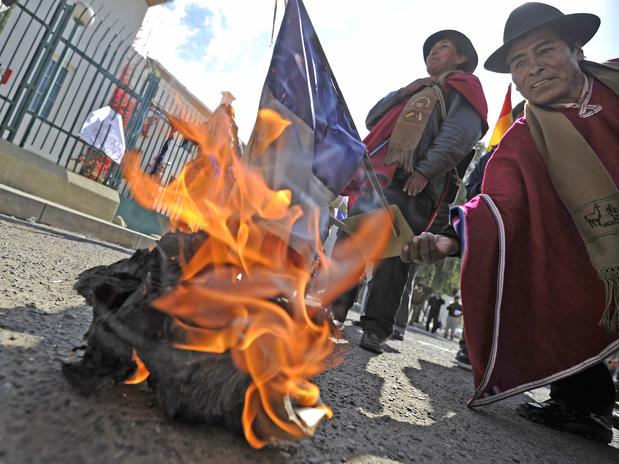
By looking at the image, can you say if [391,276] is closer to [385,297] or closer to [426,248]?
[385,297]

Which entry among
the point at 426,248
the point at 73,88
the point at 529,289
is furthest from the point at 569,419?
the point at 73,88

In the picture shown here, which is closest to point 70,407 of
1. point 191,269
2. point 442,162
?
point 191,269

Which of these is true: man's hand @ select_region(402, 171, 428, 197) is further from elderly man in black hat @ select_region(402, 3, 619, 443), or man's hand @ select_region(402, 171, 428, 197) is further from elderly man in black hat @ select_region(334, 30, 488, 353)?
elderly man in black hat @ select_region(402, 3, 619, 443)

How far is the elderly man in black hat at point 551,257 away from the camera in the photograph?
5.96 ft

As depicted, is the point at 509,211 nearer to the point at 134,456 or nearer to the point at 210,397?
the point at 210,397

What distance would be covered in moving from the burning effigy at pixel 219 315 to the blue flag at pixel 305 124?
20 centimetres

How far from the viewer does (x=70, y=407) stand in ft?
2.70

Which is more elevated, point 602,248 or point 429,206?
point 429,206

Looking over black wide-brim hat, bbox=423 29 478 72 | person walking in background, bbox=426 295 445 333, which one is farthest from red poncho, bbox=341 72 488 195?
person walking in background, bbox=426 295 445 333

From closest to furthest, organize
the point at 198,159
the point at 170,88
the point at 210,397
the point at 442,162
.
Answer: the point at 210,397 < the point at 198,159 < the point at 442,162 < the point at 170,88

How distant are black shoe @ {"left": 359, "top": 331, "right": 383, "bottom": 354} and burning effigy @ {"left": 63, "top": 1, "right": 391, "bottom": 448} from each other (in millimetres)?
1615

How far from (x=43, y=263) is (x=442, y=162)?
8.88 ft

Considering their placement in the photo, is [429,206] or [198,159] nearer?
[198,159]

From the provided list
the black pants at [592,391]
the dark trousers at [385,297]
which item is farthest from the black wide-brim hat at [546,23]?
the black pants at [592,391]
